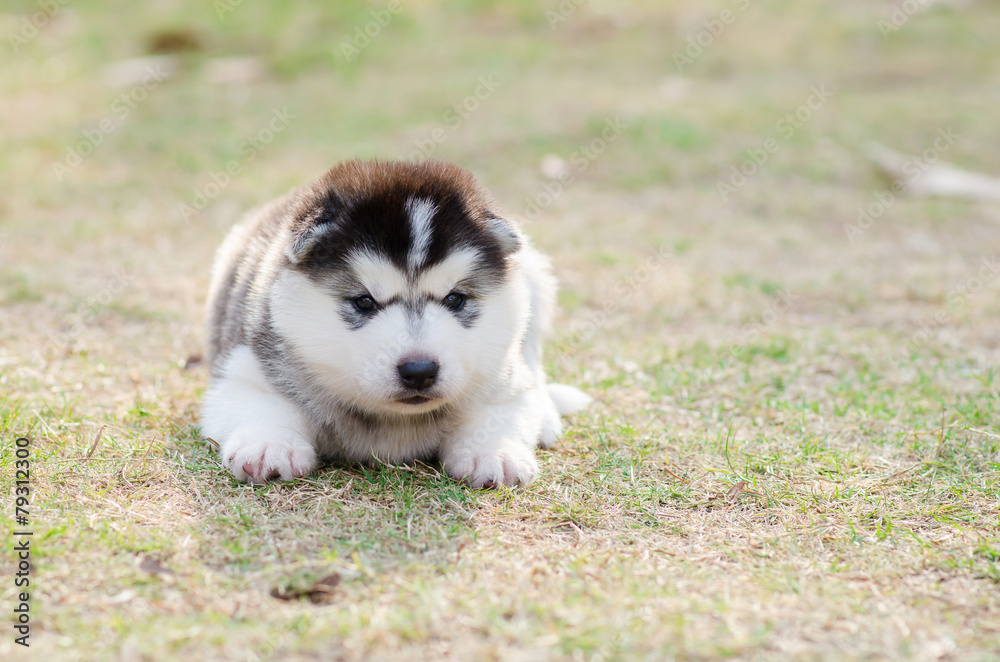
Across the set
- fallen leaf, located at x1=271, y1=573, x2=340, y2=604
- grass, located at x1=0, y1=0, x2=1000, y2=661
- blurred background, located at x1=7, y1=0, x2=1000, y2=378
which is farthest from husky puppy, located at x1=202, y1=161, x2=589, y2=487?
blurred background, located at x1=7, y1=0, x2=1000, y2=378

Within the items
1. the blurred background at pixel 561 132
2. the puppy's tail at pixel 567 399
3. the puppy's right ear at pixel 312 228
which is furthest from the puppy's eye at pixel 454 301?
the blurred background at pixel 561 132

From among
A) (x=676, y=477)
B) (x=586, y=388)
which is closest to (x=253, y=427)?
(x=676, y=477)

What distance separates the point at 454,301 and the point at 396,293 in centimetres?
26

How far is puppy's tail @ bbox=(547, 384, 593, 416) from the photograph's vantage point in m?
4.74

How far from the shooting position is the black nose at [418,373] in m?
3.43

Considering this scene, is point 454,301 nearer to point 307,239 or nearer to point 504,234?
point 504,234

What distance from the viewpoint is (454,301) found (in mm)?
3740

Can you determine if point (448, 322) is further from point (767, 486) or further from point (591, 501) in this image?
point (767, 486)

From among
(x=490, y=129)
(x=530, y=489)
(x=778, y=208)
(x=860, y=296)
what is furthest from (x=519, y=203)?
(x=530, y=489)

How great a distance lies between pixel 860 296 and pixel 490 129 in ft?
16.6

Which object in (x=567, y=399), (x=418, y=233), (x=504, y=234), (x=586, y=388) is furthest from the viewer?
(x=586, y=388)

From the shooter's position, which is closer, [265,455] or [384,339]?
[384,339]

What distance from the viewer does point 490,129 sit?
10.6 metres

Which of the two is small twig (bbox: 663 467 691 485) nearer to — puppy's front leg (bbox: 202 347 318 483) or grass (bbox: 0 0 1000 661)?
grass (bbox: 0 0 1000 661)
